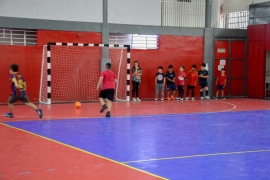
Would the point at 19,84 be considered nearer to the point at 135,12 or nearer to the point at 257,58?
the point at 135,12

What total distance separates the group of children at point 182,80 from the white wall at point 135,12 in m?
2.78

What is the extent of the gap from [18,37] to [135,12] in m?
6.16

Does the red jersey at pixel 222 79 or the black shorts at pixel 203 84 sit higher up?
the red jersey at pixel 222 79

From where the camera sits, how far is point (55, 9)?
64.4 ft

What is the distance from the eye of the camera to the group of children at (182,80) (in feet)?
70.0

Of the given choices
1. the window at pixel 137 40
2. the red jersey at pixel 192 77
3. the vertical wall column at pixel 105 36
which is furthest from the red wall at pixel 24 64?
the red jersey at pixel 192 77

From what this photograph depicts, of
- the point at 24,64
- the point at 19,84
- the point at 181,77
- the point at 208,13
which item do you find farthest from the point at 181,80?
the point at 19,84

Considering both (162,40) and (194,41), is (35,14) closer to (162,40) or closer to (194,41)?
(162,40)

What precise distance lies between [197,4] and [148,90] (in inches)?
229

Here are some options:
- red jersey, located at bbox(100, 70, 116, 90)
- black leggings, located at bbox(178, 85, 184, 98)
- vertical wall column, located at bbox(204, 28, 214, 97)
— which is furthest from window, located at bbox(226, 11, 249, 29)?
red jersey, located at bbox(100, 70, 116, 90)

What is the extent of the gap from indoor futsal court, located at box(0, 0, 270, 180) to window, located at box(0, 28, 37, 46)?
0.05 m

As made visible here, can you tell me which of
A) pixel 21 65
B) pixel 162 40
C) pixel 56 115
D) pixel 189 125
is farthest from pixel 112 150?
pixel 162 40

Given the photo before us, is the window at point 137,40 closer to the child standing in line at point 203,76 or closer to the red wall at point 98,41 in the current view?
the red wall at point 98,41

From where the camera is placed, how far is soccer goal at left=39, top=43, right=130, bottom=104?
19328 millimetres
